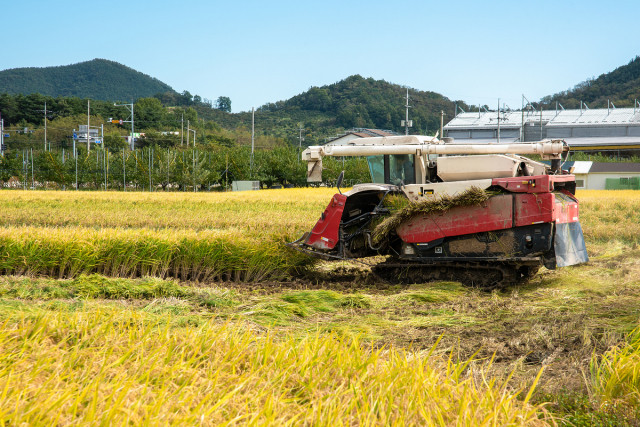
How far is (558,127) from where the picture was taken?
228 feet

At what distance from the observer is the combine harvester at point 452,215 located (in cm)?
775

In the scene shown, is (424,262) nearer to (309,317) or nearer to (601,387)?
(309,317)

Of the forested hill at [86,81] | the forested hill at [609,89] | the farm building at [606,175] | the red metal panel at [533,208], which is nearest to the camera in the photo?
the red metal panel at [533,208]

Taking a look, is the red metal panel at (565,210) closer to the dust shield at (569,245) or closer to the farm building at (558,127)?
the dust shield at (569,245)

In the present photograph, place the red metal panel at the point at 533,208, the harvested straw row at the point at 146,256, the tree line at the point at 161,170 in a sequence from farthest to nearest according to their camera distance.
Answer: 1. the tree line at the point at 161,170
2. the harvested straw row at the point at 146,256
3. the red metal panel at the point at 533,208

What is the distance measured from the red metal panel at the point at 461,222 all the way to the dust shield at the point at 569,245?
74 cm

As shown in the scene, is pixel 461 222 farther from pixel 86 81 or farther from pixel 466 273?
pixel 86 81

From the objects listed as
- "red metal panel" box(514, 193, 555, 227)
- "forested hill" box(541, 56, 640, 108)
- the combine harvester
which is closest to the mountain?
"forested hill" box(541, 56, 640, 108)

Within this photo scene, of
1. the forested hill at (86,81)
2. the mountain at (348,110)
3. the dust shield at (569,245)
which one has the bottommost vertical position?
the dust shield at (569,245)

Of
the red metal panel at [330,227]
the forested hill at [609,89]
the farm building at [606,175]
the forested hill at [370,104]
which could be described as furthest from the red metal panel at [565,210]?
the forested hill at [609,89]

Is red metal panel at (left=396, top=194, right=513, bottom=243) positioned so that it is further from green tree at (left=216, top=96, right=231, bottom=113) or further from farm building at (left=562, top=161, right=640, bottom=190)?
green tree at (left=216, top=96, right=231, bottom=113)

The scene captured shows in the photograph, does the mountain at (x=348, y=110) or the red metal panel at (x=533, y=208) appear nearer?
the red metal panel at (x=533, y=208)

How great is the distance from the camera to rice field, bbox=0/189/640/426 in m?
2.73

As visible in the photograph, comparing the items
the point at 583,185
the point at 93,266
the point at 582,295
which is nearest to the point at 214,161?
the point at 583,185
